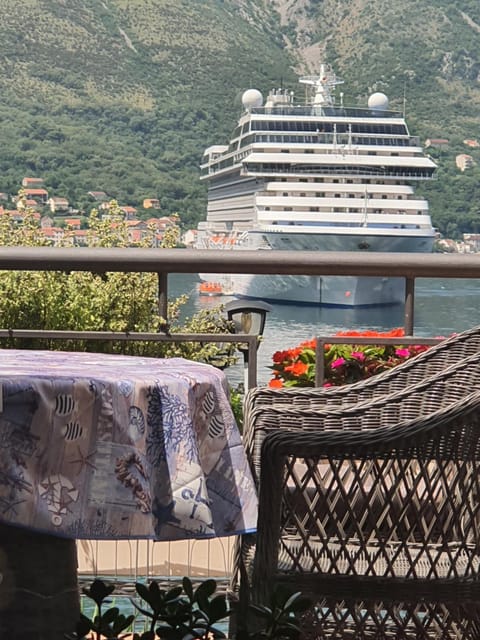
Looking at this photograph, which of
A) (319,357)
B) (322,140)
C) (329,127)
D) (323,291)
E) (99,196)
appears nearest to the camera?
(319,357)

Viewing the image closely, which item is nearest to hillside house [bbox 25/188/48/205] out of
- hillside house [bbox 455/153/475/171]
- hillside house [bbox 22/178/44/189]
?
hillside house [bbox 22/178/44/189]

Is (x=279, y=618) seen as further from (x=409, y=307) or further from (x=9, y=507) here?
(x=409, y=307)

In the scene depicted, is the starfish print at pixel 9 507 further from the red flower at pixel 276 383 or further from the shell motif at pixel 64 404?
the red flower at pixel 276 383

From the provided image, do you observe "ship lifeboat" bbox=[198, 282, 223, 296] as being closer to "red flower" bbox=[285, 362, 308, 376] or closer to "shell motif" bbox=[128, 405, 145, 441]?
"red flower" bbox=[285, 362, 308, 376]

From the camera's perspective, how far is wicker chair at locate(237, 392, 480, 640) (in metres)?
1.23

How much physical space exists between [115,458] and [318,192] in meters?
29.5

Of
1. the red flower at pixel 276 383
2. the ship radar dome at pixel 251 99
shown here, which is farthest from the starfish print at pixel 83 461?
the ship radar dome at pixel 251 99

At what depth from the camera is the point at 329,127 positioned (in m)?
33.1

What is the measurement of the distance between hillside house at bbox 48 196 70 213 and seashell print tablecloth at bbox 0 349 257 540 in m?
27.9

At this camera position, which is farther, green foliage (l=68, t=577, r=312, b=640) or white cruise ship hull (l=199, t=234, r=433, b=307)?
white cruise ship hull (l=199, t=234, r=433, b=307)

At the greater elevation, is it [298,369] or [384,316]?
[298,369]

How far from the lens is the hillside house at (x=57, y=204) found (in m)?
28.7

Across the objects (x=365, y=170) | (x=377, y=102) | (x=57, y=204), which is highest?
(x=377, y=102)

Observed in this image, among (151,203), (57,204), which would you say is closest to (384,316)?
(151,203)
